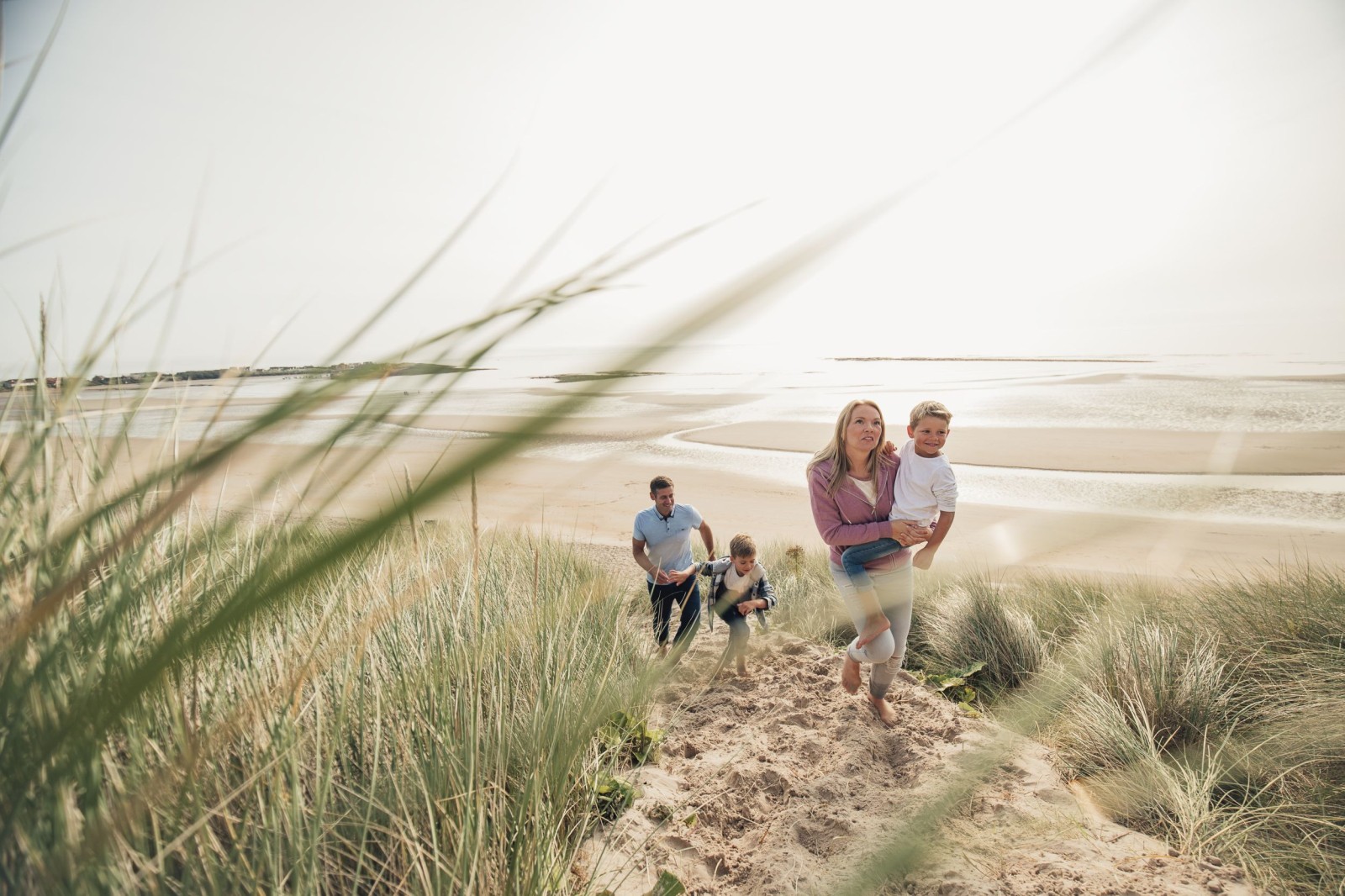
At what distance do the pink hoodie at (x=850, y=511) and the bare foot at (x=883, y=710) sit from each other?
2.45 ft

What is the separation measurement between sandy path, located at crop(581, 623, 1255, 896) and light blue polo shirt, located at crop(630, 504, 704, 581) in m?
1.21

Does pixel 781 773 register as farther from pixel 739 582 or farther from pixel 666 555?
pixel 666 555

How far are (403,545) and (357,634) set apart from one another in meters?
1.70

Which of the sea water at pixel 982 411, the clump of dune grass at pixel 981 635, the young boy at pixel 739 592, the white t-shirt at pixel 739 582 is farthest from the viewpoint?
the white t-shirt at pixel 739 582

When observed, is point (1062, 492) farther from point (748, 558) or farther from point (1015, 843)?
point (1015, 843)

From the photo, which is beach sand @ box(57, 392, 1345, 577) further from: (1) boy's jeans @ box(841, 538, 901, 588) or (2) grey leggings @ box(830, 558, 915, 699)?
(2) grey leggings @ box(830, 558, 915, 699)

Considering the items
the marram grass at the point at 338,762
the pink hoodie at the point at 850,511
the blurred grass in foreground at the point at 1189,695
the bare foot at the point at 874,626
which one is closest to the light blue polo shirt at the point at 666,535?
the blurred grass in foreground at the point at 1189,695

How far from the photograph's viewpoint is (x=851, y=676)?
398cm

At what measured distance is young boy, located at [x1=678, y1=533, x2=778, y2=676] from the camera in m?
4.73

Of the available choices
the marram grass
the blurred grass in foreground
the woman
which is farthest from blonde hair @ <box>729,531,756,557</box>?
the marram grass

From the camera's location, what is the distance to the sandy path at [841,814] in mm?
2426

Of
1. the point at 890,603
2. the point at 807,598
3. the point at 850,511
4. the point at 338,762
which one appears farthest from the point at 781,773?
the point at 807,598

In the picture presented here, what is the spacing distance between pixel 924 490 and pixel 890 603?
2.23 ft

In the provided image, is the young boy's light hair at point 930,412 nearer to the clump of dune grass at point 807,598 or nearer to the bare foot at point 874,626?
the bare foot at point 874,626
